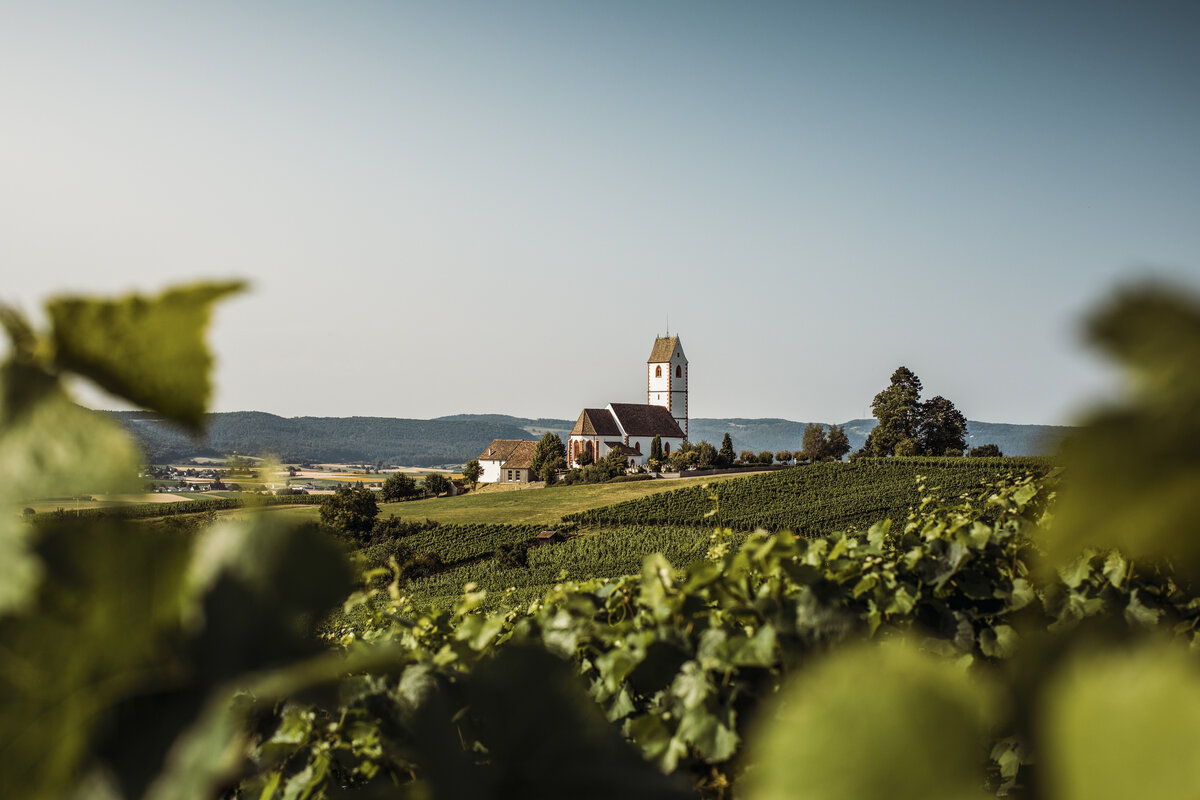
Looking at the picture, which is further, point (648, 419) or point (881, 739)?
point (648, 419)

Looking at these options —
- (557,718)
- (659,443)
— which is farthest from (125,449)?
(659,443)

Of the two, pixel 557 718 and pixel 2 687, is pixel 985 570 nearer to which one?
pixel 557 718

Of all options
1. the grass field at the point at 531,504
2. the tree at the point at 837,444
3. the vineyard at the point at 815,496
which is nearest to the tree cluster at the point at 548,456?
the grass field at the point at 531,504

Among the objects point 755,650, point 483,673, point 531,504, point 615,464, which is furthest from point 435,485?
point 483,673

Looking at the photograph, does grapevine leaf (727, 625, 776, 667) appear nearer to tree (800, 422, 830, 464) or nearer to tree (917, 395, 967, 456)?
tree (917, 395, 967, 456)

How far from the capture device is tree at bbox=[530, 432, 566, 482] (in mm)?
67387

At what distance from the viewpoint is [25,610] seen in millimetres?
358

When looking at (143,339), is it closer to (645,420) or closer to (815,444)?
(645,420)

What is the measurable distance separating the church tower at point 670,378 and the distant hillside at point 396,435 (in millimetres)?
17724

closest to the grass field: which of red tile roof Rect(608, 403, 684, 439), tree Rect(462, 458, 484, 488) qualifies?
tree Rect(462, 458, 484, 488)

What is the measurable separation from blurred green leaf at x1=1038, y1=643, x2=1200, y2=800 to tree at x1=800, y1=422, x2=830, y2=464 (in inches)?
2794

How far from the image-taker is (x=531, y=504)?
158 feet

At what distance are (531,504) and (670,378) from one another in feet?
96.4

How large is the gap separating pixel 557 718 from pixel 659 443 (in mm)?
68014
